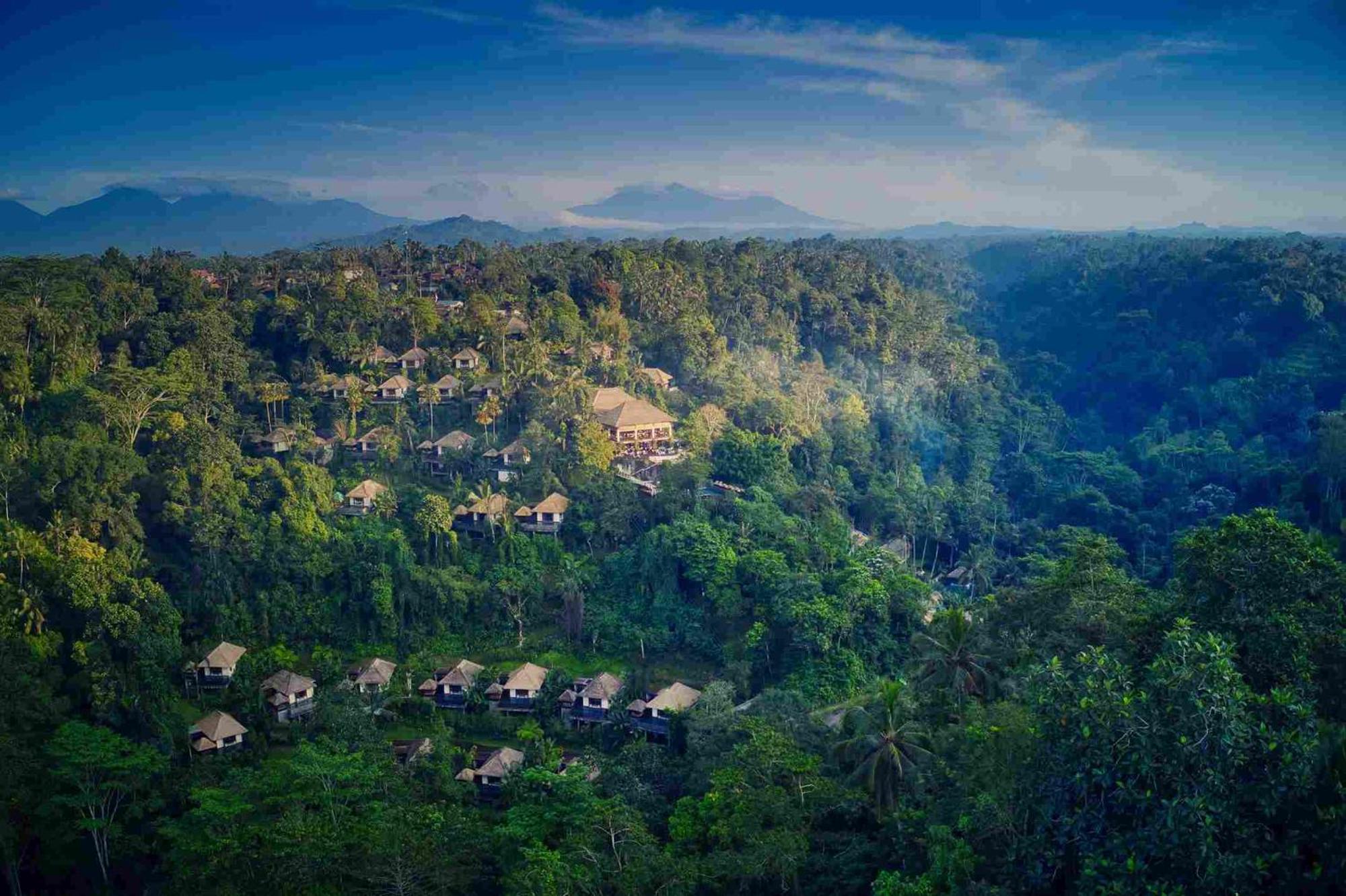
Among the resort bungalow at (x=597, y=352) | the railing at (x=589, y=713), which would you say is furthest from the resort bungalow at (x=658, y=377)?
the railing at (x=589, y=713)

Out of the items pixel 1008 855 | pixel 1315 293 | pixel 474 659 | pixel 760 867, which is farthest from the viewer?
pixel 1315 293

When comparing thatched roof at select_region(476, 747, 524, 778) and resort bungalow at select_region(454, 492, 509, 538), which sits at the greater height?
resort bungalow at select_region(454, 492, 509, 538)

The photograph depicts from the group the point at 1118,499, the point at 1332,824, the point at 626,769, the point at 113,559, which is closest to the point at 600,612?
the point at 626,769

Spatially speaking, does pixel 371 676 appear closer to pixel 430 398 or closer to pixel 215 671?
pixel 215 671

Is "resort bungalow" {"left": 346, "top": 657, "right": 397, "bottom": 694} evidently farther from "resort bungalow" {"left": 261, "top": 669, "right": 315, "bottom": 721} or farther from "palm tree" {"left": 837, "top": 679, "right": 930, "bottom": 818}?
"palm tree" {"left": 837, "top": 679, "right": 930, "bottom": 818}

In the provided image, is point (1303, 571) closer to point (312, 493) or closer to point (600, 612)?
point (600, 612)

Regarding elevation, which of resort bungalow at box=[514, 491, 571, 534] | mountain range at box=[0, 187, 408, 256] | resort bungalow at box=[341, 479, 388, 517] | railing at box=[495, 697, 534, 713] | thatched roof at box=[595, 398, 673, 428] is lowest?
railing at box=[495, 697, 534, 713]

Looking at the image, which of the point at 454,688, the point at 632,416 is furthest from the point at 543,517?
the point at 454,688

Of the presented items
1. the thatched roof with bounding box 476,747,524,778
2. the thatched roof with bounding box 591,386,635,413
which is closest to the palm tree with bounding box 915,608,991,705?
the thatched roof with bounding box 476,747,524,778
